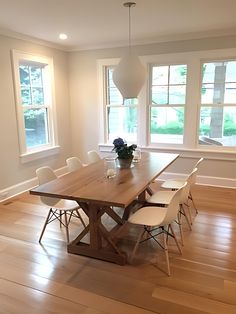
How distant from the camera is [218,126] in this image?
4.59 metres

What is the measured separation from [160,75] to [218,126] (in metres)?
1.37

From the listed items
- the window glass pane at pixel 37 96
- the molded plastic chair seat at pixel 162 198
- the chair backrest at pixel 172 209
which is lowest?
the molded plastic chair seat at pixel 162 198

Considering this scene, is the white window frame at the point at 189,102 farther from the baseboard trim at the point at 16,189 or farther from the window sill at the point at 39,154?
the baseboard trim at the point at 16,189

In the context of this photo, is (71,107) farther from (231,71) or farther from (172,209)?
(172,209)

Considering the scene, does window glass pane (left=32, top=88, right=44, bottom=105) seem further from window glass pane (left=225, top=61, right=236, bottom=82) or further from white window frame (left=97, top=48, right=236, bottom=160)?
window glass pane (left=225, top=61, right=236, bottom=82)

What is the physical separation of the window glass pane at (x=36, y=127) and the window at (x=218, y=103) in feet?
→ 9.41

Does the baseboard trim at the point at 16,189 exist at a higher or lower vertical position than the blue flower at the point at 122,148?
lower

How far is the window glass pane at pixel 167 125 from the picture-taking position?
483cm

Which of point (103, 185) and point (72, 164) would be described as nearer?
point (103, 185)

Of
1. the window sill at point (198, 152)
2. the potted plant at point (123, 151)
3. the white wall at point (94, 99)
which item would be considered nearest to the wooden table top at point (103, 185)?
the potted plant at point (123, 151)

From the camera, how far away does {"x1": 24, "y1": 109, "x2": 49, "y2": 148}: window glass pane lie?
15.1 ft

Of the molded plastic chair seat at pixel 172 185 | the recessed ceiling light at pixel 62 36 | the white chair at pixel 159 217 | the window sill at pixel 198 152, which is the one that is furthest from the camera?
the window sill at pixel 198 152

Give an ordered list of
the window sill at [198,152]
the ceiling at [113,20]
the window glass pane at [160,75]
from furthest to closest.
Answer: the window glass pane at [160,75]
the window sill at [198,152]
the ceiling at [113,20]

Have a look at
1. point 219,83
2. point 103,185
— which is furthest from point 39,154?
point 219,83
